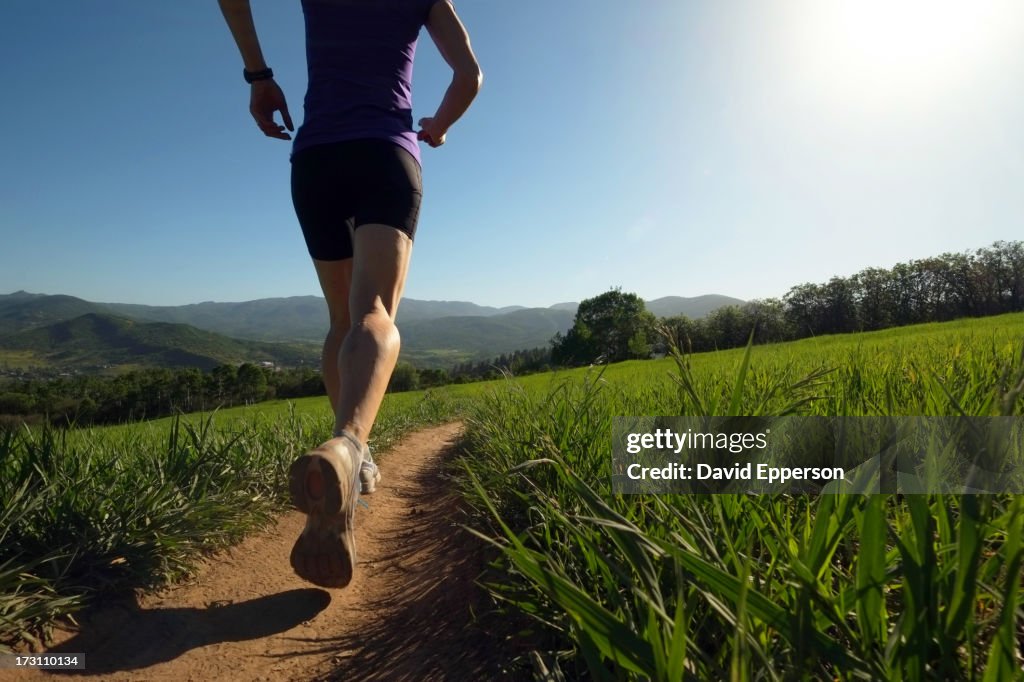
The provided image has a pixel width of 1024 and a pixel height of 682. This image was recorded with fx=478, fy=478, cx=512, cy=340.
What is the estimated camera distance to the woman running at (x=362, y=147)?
195cm

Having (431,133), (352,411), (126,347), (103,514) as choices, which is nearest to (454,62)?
(431,133)

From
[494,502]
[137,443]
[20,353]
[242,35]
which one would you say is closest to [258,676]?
[494,502]

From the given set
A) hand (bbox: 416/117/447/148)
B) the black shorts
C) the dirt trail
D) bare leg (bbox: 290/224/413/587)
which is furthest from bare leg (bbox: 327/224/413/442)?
hand (bbox: 416/117/447/148)

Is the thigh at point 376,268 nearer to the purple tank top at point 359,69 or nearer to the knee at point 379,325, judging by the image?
the knee at point 379,325

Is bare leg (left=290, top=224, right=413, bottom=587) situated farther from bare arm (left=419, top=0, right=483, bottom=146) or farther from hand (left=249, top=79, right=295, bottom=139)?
hand (left=249, top=79, right=295, bottom=139)

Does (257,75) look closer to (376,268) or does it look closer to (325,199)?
(325,199)

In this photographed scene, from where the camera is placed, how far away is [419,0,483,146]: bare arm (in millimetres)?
2271

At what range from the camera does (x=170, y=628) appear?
4.90 feet

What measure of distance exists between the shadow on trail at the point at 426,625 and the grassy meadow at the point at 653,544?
11cm

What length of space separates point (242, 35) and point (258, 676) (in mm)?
2918

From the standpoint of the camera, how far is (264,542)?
2162mm

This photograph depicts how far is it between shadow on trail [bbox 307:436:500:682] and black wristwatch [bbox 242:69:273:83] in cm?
258

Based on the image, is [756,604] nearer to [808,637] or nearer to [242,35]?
[808,637]

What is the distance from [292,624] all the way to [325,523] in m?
0.46
